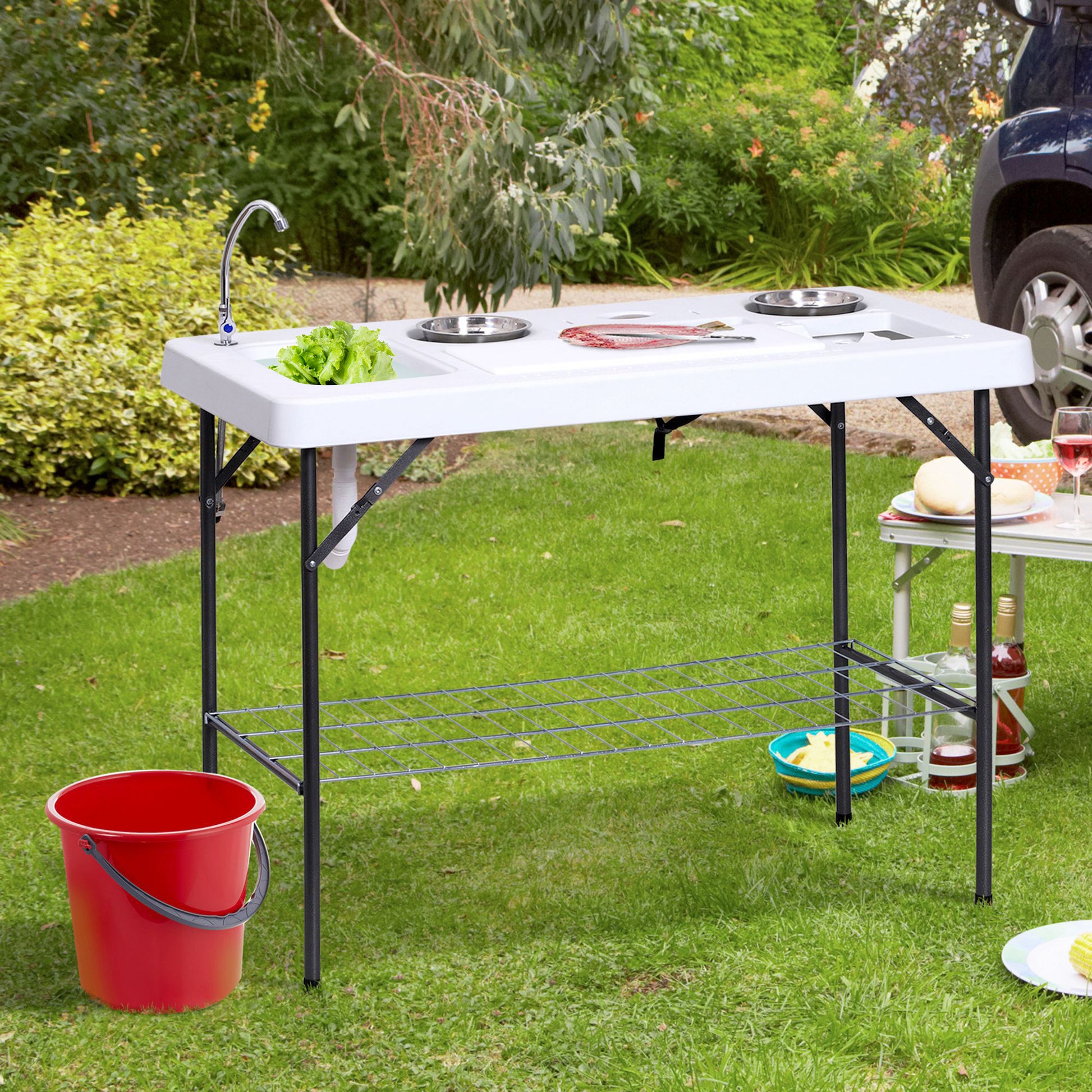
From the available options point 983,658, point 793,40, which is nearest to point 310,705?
point 983,658

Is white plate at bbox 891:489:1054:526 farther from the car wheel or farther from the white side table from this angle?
the car wheel

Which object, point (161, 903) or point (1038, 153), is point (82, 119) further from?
point (161, 903)

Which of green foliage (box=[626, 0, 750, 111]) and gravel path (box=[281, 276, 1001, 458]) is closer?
gravel path (box=[281, 276, 1001, 458])

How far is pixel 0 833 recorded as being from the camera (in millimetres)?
3584

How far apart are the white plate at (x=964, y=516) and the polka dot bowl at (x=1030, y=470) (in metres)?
0.03

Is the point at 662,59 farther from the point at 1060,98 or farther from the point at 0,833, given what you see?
the point at 0,833

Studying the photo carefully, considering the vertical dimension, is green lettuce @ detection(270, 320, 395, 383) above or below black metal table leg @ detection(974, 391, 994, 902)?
above

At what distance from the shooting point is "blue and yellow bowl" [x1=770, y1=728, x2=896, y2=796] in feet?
12.2

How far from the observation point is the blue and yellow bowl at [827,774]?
371 cm

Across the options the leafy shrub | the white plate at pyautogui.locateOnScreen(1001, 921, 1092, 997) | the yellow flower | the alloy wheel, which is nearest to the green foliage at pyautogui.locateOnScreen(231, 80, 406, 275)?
the leafy shrub

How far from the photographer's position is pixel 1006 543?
345cm

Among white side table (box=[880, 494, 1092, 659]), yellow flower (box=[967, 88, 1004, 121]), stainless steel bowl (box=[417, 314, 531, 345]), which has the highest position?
yellow flower (box=[967, 88, 1004, 121])

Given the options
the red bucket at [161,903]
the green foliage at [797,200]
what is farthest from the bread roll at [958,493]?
the green foliage at [797,200]

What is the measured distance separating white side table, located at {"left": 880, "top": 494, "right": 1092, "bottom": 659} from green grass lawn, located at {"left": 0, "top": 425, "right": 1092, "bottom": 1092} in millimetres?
426
